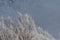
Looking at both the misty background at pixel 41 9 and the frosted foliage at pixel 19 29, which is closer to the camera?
the frosted foliage at pixel 19 29

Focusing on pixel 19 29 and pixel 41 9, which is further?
pixel 41 9

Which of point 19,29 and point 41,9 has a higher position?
point 41,9

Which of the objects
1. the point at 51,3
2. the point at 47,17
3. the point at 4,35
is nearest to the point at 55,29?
the point at 47,17

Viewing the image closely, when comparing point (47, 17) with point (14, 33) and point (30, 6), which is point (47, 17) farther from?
point (14, 33)

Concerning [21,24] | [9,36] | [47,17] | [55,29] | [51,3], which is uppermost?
[51,3]

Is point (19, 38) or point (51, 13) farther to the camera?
point (51, 13)

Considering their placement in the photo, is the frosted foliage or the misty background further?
the misty background

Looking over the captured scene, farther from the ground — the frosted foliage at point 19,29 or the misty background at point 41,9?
the misty background at point 41,9

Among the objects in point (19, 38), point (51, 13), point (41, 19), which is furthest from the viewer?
point (51, 13)

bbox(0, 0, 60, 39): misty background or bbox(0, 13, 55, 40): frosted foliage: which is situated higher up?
bbox(0, 0, 60, 39): misty background

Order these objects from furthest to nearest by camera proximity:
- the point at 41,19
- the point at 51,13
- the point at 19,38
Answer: the point at 51,13
the point at 41,19
the point at 19,38

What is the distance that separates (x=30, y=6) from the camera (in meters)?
5.85

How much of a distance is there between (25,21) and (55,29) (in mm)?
1921

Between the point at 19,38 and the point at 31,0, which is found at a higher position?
the point at 31,0
